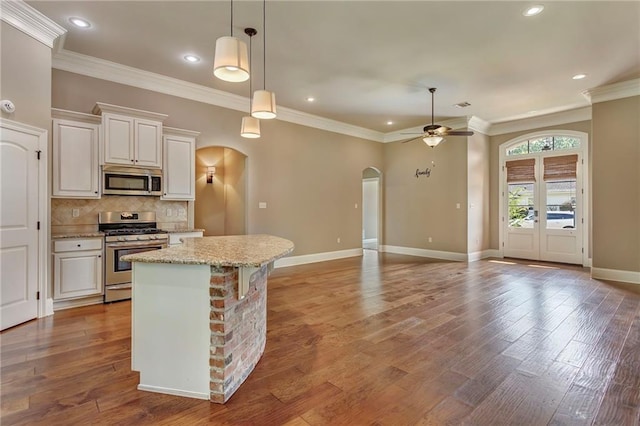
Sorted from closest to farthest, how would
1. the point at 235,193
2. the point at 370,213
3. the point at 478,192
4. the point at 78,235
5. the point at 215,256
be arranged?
the point at 215,256, the point at 78,235, the point at 235,193, the point at 478,192, the point at 370,213

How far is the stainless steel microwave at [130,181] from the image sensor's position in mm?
4285

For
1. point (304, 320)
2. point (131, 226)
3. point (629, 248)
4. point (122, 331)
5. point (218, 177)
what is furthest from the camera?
point (218, 177)

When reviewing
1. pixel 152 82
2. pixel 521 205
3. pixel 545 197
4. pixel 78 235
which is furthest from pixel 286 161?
pixel 545 197

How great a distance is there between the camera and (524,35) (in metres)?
3.78

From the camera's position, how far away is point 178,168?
4934 mm

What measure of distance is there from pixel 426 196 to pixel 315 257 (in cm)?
325

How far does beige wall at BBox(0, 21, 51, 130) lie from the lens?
3.22 meters

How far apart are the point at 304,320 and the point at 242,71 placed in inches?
99.6

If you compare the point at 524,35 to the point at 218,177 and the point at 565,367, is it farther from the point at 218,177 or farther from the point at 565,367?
the point at 218,177

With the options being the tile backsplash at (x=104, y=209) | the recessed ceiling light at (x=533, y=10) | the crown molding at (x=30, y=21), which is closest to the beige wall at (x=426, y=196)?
the recessed ceiling light at (x=533, y=10)

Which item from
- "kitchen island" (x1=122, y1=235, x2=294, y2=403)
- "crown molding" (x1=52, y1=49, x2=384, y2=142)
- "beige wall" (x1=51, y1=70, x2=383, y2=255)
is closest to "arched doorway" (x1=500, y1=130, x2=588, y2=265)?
"beige wall" (x1=51, y1=70, x2=383, y2=255)

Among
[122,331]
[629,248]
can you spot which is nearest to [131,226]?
[122,331]

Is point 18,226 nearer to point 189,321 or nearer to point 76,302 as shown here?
point 76,302

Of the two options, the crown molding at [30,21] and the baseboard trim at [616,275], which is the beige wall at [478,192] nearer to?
the baseboard trim at [616,275]
